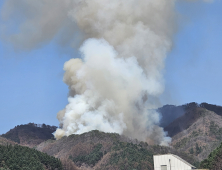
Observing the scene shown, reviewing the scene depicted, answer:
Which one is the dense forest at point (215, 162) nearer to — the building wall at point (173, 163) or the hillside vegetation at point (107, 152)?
the building wall at point (173, 163)

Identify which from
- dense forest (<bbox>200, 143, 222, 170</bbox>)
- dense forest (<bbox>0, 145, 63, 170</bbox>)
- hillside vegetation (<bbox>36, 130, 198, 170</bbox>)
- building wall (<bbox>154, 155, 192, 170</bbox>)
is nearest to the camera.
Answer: building wall (<bbox>154, 155, 192, 170</bbox>)

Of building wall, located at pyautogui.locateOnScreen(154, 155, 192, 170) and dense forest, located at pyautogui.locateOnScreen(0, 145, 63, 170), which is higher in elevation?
dense forest, located at pyautogui.locateOnScreen(0, 145, 63, 170)

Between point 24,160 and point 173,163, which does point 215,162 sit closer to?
point 173,163

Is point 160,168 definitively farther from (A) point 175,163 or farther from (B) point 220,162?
(B) point 220,162

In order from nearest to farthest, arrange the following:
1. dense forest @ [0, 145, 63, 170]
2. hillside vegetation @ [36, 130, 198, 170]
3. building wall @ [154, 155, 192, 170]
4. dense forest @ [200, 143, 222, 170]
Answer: building wall @ [154, 155, 192, 170], dense forest @ [200, 143, 222, 170], dense forest @ [0, 145, 63, 170], hillside vegetation @ [36, 130, 198, 170]

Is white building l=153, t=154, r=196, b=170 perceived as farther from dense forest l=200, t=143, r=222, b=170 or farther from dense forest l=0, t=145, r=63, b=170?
dense forest l=0, t=145, r=63, b=170

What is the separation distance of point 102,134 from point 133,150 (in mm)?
24667

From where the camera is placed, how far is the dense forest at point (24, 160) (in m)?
105

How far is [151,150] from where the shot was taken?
188375mm

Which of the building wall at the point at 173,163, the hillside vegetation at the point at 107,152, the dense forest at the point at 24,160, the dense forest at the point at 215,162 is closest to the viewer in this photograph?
the building wall at the point at 173,163

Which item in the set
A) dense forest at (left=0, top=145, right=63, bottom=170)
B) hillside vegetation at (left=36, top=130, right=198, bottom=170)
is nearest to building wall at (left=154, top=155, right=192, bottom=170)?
dense forest at (left=0, top=145, right=63, bottom=170)

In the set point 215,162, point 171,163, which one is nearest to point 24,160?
point 171,163

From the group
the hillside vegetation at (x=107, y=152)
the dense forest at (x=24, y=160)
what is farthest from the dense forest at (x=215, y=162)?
the hillside vegetation at (x=107, y=152)

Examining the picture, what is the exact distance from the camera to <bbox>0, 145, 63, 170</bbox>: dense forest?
10519 centimetres
